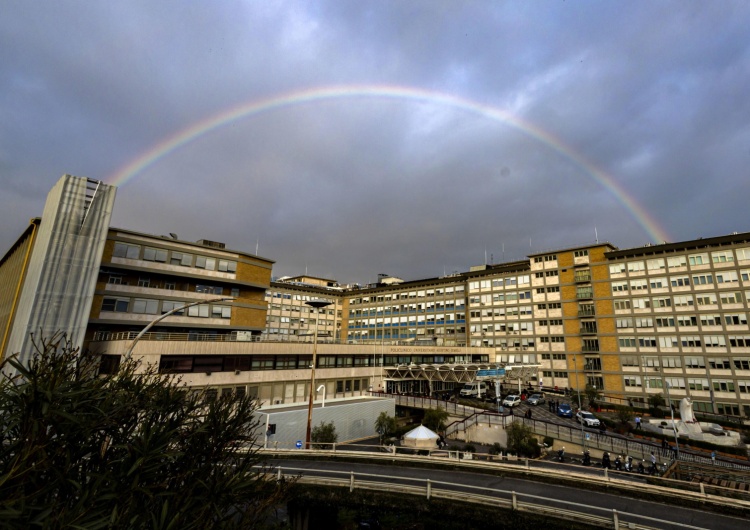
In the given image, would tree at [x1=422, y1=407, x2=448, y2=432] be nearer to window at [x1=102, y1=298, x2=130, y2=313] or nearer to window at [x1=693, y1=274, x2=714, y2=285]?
window at [x1=102, y1=298, x2=130, y2=313]

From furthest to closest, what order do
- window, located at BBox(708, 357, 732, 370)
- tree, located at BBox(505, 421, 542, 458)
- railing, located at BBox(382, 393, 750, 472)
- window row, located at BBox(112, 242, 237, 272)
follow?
window, located at BBox(708, 357, 732, 370) < window row, located at BBox(112, 242, 237, 272) < railing, located at BBox(382, 393, 750, 472) < tree, located at BBox(505, 421, 542, 458)

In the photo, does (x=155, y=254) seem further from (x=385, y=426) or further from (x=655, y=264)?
(x=655, y=264)

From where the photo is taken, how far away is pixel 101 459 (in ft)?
25.6

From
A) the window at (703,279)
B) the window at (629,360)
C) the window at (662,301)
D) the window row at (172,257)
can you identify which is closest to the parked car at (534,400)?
the window at (629,360)

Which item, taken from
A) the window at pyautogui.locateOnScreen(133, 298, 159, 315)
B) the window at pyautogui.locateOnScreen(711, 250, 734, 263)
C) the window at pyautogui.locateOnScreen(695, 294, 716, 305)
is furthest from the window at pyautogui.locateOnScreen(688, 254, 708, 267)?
the window at pyautogui.locateOnScreen(133, 298, 159, 315)

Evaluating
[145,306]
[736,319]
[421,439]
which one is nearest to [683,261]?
[736,319]

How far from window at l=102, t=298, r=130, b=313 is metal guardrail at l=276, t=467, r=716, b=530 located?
103 ft

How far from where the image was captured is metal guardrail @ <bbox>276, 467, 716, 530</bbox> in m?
12.5

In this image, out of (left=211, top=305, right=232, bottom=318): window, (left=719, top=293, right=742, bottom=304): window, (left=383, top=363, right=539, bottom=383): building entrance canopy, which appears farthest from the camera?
(left=719, top=293, right=742, bottom=304): window

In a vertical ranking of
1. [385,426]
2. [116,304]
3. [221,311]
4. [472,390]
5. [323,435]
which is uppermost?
[221,311]

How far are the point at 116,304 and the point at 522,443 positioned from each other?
41.9 m

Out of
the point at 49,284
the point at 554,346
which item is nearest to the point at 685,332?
the point at 554,346

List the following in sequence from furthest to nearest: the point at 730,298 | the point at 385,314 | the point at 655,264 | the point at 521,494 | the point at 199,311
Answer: the point at 385,314
the point at 655,264
the point at 730,298
the point at 199,311
the point at 521,494

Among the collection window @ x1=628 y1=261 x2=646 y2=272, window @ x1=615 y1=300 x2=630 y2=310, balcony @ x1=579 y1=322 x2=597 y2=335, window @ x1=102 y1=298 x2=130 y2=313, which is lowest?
window @ x1=102 y1=298 x2=130 y2=313
